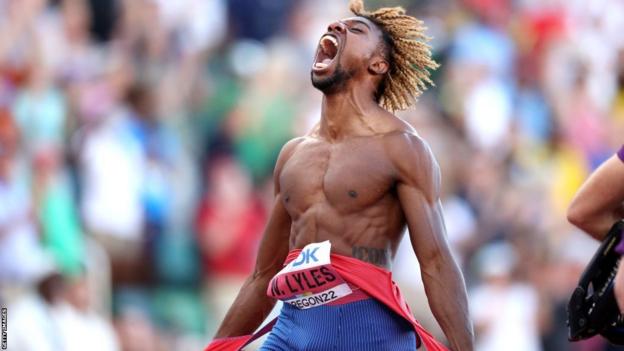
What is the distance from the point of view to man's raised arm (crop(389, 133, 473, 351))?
5754 mm

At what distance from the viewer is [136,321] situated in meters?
10.5

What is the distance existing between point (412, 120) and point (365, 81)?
20.8 feet

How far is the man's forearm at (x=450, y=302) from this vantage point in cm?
570

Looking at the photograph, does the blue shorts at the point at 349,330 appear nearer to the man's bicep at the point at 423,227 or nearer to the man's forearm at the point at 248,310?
the man's bicep at the point at 423,227

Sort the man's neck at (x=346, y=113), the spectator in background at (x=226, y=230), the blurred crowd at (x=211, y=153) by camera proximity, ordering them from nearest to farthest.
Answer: the man's neck at (x=346, y=113), the blurred crowd at (x=211, y=153), the spectator in background at (x=226, y=230)

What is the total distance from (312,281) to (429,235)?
1.83 feet

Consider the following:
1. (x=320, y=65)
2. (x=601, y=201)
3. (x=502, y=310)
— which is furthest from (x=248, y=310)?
(x=502, y=310)

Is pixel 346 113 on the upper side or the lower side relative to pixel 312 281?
upper

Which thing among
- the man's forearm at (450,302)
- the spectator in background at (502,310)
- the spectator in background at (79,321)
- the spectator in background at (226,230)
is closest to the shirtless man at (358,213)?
the man's forearm at (450,302)

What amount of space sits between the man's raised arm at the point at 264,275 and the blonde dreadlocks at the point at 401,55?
55 centimetres

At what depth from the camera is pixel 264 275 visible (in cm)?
639

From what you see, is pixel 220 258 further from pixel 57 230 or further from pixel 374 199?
pixel 374 199

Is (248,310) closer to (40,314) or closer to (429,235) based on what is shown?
(429,235)

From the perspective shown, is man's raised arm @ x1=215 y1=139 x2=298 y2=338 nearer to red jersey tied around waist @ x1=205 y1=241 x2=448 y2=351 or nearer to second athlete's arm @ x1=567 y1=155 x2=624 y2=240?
red jersey tied around waist @ x1=205 y1=241 x2=448 y2=351
